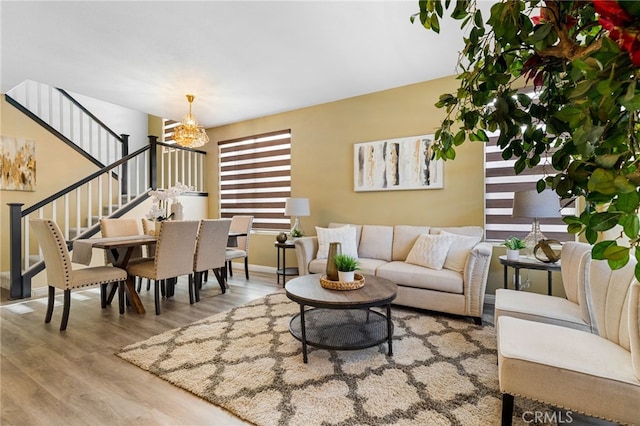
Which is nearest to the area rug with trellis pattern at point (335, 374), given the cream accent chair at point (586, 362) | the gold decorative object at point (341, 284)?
the cream accent chair at point (586, 362)

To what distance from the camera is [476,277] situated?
2.93m

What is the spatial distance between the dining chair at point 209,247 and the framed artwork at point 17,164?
336 cm

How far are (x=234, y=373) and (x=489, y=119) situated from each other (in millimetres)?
2104

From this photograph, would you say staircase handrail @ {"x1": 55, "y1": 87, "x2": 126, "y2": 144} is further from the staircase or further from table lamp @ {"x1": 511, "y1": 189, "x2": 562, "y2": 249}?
table lamp @ {"x1": 511, "y1": 189, "x2": 562, "y2": 249}

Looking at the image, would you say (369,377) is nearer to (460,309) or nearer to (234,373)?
(234,373)

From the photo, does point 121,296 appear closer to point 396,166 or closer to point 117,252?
point 117,252

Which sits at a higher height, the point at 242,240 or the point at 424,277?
the point at 242,240

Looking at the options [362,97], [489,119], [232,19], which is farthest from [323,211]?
[489,119]

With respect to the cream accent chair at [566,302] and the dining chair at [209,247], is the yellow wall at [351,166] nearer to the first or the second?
the cream accent chair at [566,302]

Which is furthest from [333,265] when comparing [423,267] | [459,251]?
[459,251]

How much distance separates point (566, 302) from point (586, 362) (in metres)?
1.04

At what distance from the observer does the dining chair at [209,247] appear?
12.0 ft

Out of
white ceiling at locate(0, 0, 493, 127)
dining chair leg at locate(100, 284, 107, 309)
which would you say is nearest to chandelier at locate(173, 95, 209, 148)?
white ceiling at locate(0, 0, 493, 127)

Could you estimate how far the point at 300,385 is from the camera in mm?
1928
